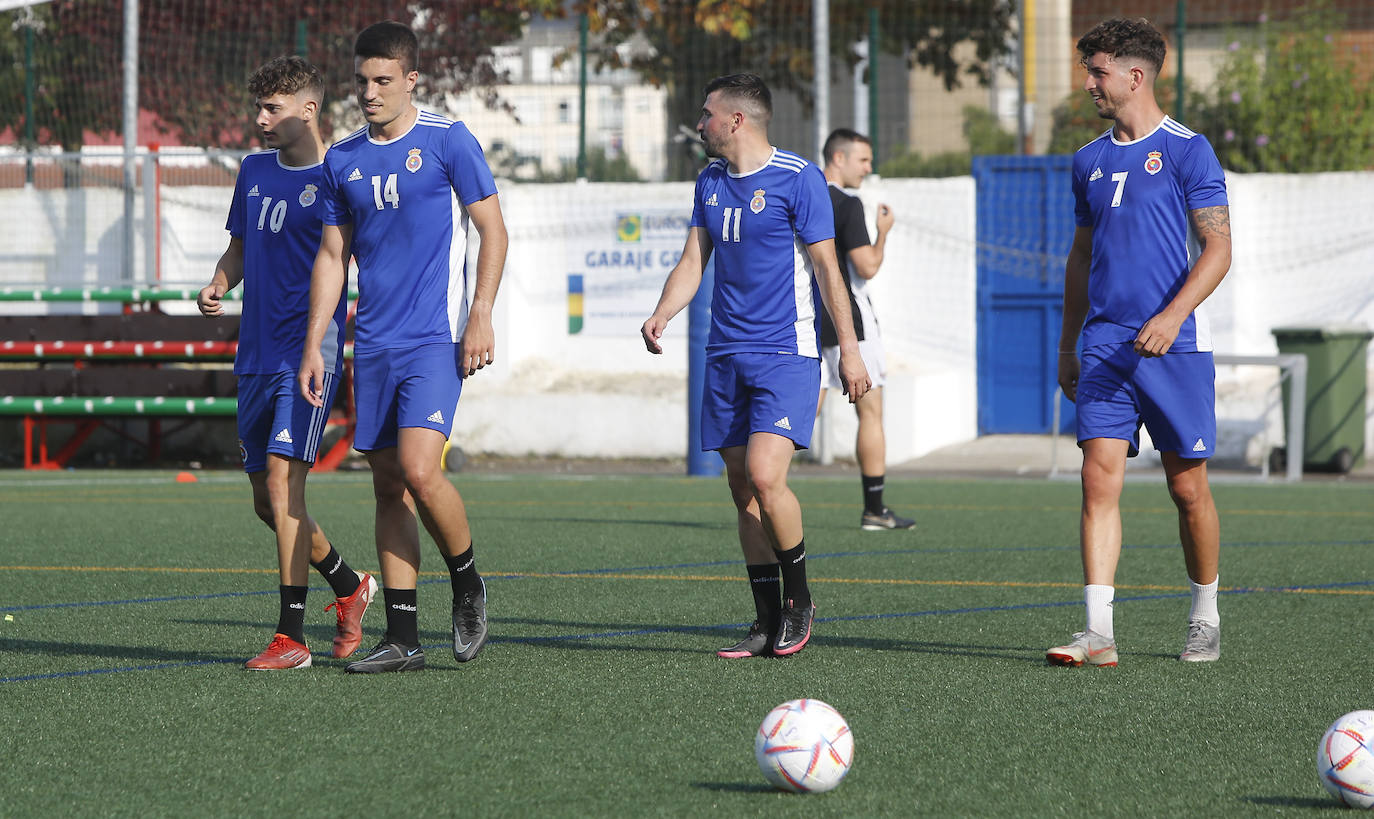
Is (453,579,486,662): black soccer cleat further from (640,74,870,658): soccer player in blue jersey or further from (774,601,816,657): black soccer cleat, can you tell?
(774,601,816,657): black soccer cleat

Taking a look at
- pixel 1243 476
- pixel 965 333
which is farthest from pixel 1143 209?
pixel 965 333

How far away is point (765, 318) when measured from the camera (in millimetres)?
5730

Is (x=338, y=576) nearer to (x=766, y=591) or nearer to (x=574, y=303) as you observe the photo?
(x=766, y=591)

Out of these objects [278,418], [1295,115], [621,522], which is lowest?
[621,522]

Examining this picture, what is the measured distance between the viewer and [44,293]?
16484 mm

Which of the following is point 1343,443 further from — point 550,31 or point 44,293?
point 44,293

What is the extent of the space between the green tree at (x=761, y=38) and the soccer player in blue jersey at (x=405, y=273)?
12.5m

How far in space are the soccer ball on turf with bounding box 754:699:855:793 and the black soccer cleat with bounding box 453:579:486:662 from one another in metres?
1.77

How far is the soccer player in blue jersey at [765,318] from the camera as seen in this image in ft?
18.7

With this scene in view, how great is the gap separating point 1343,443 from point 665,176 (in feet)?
23.8

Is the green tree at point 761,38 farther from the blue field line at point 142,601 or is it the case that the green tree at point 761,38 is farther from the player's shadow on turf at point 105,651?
the player's shadow on turf at point 105,651

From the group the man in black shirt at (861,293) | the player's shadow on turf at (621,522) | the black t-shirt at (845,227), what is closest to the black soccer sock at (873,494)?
the man in black shirt at (861,293)

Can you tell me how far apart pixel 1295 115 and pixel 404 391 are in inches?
Answer: 612

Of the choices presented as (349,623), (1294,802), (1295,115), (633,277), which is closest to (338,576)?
(349,623)
